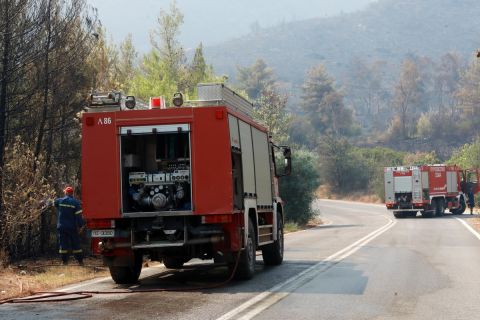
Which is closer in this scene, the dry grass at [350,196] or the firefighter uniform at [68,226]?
the firefighter uniform at [68,226]

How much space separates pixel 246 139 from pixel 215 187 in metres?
1.77

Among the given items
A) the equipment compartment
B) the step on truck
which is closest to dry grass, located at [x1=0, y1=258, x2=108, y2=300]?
the equipment compartment

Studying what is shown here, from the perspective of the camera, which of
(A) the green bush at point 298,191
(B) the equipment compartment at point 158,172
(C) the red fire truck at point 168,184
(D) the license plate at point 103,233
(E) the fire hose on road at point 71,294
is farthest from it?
(A) the green bush at point 298,191

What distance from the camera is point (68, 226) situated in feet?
50.2

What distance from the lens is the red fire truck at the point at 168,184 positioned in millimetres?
11453

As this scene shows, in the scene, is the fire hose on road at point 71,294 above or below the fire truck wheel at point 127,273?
below

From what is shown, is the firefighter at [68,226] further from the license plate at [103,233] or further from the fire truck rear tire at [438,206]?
the fire truck rear tire at [438,206]

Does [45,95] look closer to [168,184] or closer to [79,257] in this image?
[79,257]

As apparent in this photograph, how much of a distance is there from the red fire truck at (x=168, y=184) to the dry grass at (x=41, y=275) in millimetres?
1269

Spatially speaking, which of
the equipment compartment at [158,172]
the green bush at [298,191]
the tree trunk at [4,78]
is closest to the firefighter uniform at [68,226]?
the tree trunk at [4,78]

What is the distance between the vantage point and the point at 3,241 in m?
15.5

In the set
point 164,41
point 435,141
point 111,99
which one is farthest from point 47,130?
point 435,141

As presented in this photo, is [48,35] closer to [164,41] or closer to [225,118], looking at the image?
[225,118]

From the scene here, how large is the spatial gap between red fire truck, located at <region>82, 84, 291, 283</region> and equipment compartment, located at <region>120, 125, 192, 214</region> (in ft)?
0.05
